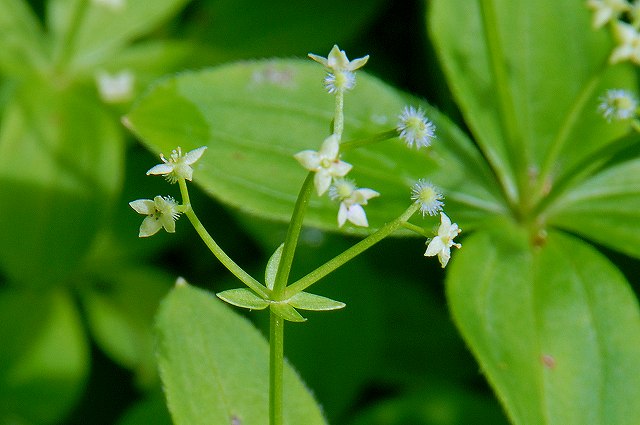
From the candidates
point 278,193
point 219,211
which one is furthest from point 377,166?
point 219,211

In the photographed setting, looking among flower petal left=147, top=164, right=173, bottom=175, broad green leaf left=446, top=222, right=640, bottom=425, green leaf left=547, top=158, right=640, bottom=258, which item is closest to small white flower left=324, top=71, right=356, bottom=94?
flower petal left=147, top=164, right=173, bottom=175

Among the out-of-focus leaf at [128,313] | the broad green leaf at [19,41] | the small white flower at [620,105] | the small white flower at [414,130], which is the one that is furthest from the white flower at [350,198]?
the broad green leaf at [19,41]

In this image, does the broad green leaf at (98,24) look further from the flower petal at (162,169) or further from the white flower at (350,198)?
the white flower at (350,198)

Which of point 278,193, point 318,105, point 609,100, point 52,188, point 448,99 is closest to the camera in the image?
point 609,100

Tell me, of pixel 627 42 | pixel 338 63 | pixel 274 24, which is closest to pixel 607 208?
pixel 627 42

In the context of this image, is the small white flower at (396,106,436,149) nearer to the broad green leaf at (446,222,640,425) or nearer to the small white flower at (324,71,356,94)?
the small white flower at (324,71,356,94)

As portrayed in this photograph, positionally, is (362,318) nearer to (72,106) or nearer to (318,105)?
(318,105)
